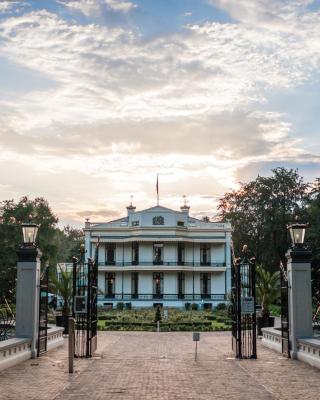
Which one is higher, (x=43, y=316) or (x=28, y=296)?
(x=28, y=296)

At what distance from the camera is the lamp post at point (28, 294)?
15.0 metres

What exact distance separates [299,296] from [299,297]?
0.08 feet

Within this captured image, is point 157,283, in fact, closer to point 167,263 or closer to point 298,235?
point 167,263

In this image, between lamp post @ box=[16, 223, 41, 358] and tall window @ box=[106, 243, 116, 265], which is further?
tall window @ box=[106, 243, 116, 265]

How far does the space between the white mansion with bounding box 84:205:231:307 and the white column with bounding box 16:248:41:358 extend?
131 feet

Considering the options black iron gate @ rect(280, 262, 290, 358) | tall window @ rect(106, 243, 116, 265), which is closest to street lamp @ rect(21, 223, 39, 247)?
black iron gate @ rect(280, 262, 290, 358)

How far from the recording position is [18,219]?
51031 millimetres

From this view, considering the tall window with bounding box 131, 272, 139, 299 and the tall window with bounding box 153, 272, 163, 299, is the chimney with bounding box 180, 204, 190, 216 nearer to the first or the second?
the tall window with bounding box 153, 272, 163, 299

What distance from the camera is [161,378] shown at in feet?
38.6

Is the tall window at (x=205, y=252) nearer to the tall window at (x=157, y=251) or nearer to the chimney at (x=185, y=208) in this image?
the chimney at (x=185, y=208)

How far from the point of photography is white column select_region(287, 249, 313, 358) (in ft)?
48.8

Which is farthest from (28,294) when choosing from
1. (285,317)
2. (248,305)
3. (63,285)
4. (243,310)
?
(63,285)

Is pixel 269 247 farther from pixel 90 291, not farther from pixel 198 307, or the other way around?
pixel 90 291

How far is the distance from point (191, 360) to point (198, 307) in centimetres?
3917
